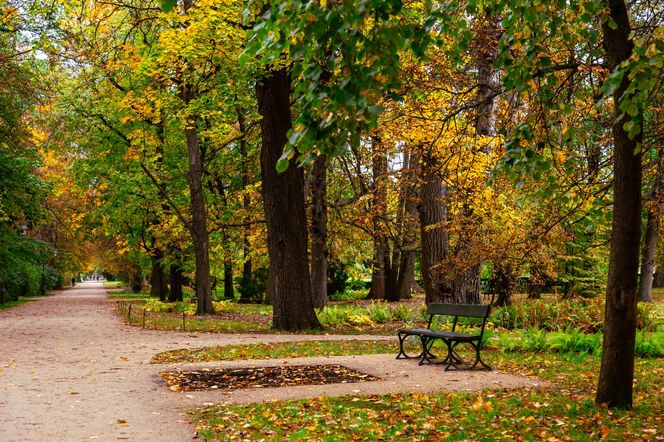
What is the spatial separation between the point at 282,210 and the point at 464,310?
670 cm

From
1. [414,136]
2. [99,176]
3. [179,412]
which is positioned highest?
[99,176]

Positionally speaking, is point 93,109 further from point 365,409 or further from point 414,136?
point 365,409

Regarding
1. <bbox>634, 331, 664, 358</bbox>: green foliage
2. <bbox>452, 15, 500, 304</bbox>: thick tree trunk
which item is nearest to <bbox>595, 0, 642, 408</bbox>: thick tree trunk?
<bbox>452, 15, 500, 304</bbox>: thick tree trunk

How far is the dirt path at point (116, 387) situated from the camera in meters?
6.56

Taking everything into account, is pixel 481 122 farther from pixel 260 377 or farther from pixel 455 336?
pixel 260 377

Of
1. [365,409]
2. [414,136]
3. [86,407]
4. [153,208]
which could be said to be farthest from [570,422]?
[153,208]

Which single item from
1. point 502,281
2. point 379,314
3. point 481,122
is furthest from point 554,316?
point 502,281

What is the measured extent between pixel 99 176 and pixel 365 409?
84.0 ft

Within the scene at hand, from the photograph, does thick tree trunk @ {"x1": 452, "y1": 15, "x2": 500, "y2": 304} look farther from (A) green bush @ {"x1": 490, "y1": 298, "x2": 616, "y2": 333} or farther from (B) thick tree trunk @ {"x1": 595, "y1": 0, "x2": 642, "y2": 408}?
(B) thick tree trunk @ {"x1": 595, "y1": 0, "x2": 642, "y2": 408}

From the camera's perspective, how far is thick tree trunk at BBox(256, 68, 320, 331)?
15938 mm

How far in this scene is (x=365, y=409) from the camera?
285 inches

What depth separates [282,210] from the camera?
16.1 metres

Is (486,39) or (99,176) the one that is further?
(99,176)

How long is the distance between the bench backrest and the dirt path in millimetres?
931
